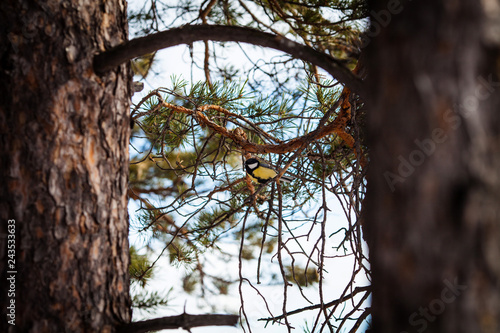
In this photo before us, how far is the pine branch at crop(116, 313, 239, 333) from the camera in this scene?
24.3 inches

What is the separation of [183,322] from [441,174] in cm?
42

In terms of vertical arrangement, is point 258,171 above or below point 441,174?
above

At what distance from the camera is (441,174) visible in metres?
0.43

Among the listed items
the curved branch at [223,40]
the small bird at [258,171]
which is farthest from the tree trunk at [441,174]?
the small bird at [258,171]

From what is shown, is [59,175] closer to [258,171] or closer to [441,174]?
[441,174]

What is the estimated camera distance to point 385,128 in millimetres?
473

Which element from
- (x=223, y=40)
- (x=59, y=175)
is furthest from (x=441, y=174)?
(x=59, y=175)

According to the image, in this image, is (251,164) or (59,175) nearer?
(59,175)

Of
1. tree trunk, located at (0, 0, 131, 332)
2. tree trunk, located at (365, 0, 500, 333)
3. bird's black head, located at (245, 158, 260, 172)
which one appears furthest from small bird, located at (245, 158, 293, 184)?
tree trunk, located at (365, 0, 500, 333)

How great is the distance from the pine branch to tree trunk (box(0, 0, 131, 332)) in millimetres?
44

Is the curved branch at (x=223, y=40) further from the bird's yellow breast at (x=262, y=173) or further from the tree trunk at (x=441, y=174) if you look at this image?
the bird's yellow breast at (x=262, y=173)

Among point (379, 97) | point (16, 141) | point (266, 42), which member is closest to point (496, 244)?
point (379, 97)

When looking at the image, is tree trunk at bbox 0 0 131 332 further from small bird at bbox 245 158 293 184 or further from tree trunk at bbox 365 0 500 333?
small bird at bbox 245 158 293 184

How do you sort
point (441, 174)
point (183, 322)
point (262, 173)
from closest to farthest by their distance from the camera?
1. point (441, 174)
2. point (183, 322)
3. point (262, 173)
